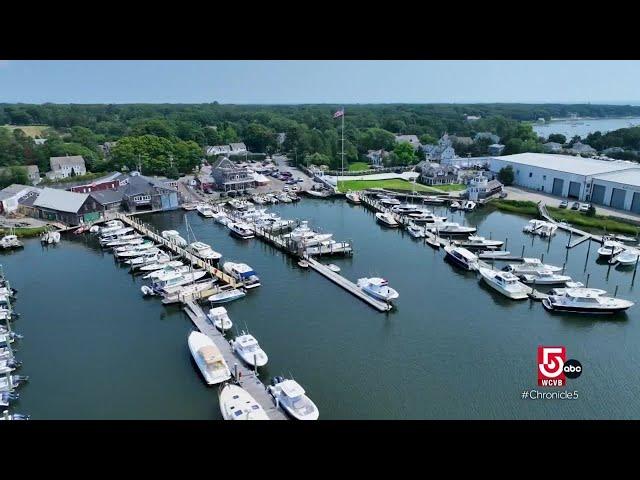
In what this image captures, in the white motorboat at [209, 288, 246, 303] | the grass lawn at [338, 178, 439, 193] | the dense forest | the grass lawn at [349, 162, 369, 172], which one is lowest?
the white motorboat at [209, 288, 246, 303]

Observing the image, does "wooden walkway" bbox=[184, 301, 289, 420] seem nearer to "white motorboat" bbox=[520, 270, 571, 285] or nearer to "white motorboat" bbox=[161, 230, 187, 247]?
"white motorboat" bbox=[161, 230, 187, 247]

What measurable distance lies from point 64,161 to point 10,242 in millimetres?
16205

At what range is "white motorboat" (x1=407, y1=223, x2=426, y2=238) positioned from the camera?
21984 millimetres

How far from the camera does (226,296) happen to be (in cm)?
1529

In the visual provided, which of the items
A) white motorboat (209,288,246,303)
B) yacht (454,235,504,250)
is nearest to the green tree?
yacht (454,235,504,250)

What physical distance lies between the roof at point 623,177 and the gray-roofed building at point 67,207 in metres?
28.8

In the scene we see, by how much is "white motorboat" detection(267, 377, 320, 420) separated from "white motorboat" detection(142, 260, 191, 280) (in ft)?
26.1

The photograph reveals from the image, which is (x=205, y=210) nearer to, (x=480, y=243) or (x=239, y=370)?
(x=480, y=243)

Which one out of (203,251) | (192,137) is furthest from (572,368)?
(192,137)

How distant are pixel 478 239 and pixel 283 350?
1224cm

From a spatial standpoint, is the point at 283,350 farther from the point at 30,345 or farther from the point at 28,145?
the point at 28,145
